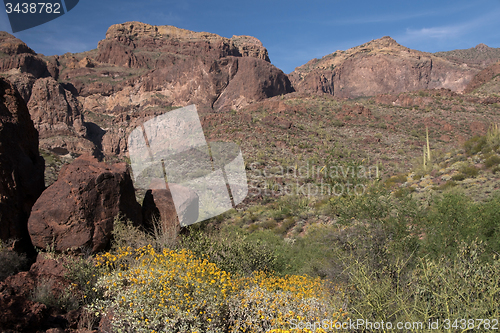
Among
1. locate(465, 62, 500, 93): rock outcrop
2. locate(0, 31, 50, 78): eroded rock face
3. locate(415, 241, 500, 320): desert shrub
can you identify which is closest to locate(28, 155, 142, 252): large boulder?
locate(415, 241, 500, 320): desert shrub

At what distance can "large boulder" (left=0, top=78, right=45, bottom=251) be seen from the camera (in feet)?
21.3

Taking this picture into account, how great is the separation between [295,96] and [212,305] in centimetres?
5515

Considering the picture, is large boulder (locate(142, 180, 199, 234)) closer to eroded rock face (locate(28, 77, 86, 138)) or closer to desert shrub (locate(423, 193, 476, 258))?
desert shrub (locate(423, 193, 476, 258))

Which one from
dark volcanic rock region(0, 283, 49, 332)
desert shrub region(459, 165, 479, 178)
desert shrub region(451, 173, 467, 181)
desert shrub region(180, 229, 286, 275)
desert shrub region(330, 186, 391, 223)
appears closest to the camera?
dark volcanic rock region(0, 283, 49, 332)

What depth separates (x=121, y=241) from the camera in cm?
727

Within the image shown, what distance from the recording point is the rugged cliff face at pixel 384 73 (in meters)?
97.2

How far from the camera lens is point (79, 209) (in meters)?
7.00

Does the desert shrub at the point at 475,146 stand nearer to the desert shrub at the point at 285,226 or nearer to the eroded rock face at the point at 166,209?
the desert shrub at the point at 285,226

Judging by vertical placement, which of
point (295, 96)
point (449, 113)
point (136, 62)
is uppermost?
point (136, 62)

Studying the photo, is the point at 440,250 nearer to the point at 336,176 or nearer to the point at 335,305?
the point at 335,305

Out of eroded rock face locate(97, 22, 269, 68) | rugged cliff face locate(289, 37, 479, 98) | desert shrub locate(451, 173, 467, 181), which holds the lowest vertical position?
desert shrub locate(451, 173, 467, 181)

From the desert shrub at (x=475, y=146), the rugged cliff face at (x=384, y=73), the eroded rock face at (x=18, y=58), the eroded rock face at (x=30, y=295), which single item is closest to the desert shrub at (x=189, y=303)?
the eroded rock face at (x=30, y=295)

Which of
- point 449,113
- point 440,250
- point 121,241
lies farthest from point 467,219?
point 449,113

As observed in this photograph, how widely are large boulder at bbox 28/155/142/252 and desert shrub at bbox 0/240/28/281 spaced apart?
52 cm
